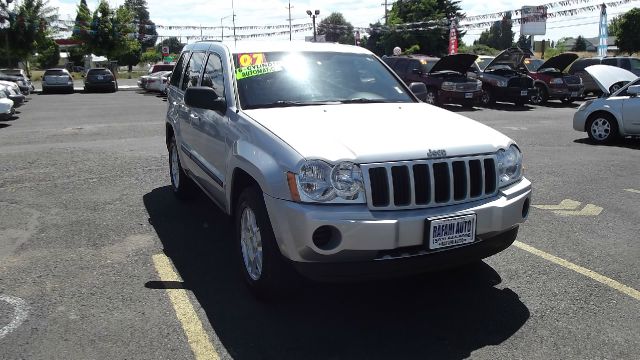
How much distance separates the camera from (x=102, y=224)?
227 inches

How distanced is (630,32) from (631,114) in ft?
141

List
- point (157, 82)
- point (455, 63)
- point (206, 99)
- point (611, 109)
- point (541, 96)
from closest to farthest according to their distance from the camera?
point (206, 99), point (611, 109), point (455, 63), point (541, 96), point (157, 82)

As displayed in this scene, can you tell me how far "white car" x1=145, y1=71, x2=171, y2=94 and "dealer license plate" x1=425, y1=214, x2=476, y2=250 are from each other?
90.0 feet

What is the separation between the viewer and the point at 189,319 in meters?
3.68

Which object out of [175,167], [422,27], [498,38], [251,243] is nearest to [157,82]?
[175,167]

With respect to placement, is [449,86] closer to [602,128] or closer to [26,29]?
[602,128]

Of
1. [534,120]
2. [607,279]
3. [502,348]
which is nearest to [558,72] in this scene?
[534,120]

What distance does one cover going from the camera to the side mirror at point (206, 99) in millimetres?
4383

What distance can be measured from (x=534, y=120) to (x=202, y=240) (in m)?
13.2

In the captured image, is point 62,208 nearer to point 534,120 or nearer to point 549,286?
point 549,286

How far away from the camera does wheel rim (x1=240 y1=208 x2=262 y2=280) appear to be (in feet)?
12.5

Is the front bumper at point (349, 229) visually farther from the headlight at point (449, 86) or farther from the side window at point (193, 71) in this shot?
the headlight at point (449, 86)

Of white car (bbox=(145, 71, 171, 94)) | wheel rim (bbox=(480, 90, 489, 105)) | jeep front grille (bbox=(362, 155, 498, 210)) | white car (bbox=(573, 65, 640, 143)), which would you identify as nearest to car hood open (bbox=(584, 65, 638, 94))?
white car (bbox=(573, 65, 640, 143))

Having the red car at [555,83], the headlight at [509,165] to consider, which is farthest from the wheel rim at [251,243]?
the red car at [555,83]
